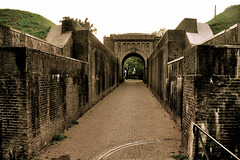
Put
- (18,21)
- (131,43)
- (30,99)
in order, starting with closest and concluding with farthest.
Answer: (30,99) → (131,43) → (18,21)

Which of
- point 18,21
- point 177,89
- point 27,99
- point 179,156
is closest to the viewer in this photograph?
point 27,99

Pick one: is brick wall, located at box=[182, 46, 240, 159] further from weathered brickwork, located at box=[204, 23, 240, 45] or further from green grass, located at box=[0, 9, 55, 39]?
green grass, located at box=[0, 9, 55, 39]

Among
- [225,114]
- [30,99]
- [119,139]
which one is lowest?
[119,139]

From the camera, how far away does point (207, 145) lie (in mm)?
3812

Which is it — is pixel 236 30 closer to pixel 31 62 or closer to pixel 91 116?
pixel 31 62

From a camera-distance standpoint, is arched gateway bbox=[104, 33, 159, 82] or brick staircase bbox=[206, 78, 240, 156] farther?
arched gateway bbox=[104, 33, 159, 82]


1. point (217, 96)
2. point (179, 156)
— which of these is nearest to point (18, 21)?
point (179, 156)

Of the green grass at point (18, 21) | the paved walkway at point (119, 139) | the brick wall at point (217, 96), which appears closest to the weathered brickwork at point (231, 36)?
the brick wall at point (217, 96)

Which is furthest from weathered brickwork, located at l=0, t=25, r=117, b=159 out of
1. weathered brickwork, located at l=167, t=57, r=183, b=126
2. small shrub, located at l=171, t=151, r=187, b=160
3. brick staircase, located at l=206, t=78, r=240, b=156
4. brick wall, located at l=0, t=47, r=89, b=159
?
weathered brickwork, located at l=167, t=57, r=183, b=126

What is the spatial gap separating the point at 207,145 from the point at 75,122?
5330mm

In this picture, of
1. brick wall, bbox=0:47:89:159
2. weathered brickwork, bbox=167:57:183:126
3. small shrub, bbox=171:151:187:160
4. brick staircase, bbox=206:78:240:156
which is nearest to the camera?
brick staircase, bbox=206:78:240:156

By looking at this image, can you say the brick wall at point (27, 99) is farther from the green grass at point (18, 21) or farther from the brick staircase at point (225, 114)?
the green grass at point (18, 21)

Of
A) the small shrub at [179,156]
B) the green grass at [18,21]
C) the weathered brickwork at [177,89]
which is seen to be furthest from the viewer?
the green grass at [18,21]

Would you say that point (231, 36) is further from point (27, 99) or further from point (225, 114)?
point (27, 99)
